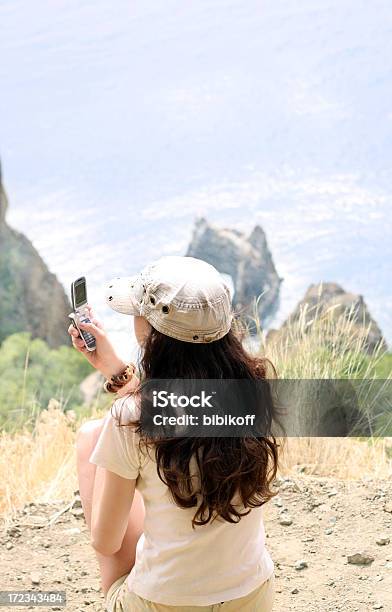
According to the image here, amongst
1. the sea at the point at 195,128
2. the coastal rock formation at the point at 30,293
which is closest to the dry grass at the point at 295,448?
the coastal rock formation at the point at 30,293

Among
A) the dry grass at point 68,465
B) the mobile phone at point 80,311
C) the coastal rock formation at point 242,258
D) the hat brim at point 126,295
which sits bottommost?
the coastal rock formation at point 242,258

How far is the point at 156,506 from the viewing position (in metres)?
1.37

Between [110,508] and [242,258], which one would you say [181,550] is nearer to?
[110,508]

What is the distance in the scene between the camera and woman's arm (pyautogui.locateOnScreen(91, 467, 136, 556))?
1345mm

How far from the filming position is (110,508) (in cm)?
136

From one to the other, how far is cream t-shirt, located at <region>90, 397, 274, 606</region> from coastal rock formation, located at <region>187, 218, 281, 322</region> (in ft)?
20.0

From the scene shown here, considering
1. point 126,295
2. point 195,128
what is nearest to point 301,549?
point 126,295

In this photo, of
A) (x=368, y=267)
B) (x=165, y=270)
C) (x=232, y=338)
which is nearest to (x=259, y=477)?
(x=232, y=338)

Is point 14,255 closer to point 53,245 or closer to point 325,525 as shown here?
point 53,245

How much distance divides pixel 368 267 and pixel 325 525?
6.64 metres

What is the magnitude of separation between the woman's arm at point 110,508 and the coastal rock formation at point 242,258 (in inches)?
240

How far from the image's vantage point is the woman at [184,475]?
1.33m

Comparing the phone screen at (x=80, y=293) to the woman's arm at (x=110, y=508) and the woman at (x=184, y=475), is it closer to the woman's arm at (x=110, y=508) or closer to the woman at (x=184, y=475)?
the woman at (x=184, y=475)

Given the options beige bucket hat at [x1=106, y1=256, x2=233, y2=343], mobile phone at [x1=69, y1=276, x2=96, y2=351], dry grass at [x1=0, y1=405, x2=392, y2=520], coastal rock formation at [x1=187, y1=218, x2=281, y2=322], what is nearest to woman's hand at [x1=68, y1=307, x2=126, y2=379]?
mobile phone at [x1=69, y1=276, x2=96, y2=351]
